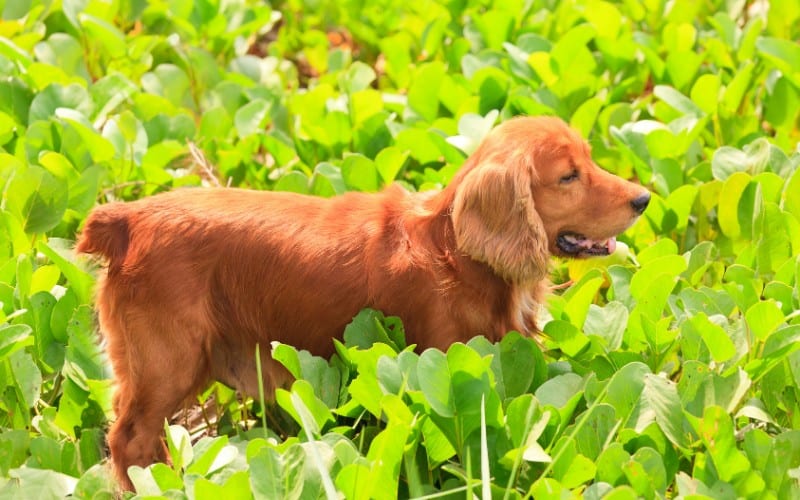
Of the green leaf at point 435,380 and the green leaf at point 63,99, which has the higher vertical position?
the green leaf at point 63,99

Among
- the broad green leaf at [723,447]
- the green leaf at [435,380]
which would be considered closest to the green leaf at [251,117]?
the green leaf at [435,380]

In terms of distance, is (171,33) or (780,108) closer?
(780,108)

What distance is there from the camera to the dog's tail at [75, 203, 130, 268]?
400 centimetres

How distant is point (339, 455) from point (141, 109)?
2905mm

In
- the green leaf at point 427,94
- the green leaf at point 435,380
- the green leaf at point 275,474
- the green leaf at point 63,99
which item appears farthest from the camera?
the green leaf at point 427,94

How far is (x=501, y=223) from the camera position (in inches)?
156

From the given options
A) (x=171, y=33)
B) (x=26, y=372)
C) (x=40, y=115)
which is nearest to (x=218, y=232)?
(x=26, y=372)

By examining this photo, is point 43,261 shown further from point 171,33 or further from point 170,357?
point 171,33

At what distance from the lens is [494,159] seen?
4.02 meters

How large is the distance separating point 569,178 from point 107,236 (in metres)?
1.44

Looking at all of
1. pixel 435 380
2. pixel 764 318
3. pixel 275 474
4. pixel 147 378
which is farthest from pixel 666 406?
pixel 147 378

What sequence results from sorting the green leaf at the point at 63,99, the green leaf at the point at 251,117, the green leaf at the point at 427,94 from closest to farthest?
the green leaf at the point at 63,99 → the green leaf at the point at 251,117 → the green leaf at the point at 427,94

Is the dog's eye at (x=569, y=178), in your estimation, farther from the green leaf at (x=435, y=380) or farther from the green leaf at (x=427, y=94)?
the green leaf at (x=427, y=94)

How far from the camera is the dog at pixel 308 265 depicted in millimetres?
3945
